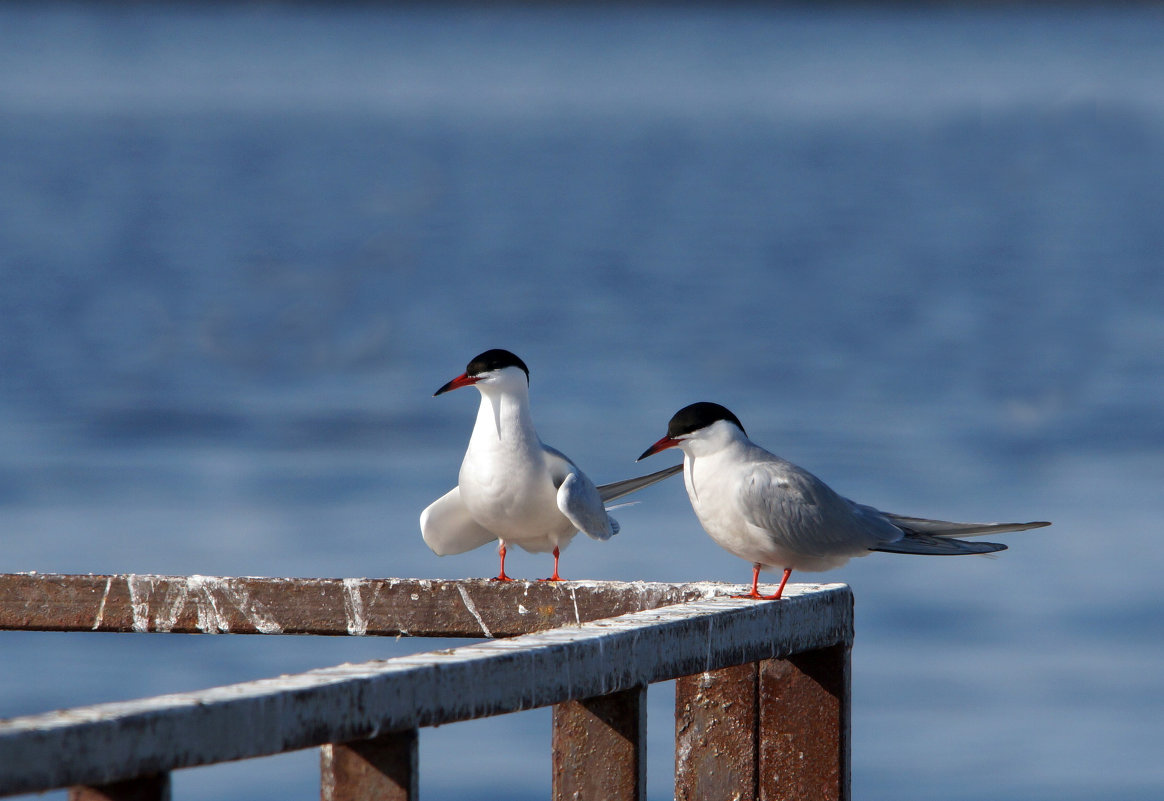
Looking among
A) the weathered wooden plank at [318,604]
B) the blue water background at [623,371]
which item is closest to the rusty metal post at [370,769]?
the weathered wooden plank at [318,604]

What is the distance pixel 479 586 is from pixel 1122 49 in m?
89.8

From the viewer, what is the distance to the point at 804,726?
12.6 ft

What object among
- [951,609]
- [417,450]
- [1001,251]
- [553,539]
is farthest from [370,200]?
[553,539]

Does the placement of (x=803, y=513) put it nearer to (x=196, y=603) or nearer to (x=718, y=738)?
(x=718, y=738)

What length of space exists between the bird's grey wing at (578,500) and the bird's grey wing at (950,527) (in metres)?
0.76

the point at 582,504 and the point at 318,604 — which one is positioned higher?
the point at 582,504

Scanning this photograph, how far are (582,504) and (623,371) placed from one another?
59.2 feet

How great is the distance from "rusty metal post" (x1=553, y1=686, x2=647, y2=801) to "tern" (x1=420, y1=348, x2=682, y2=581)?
1.52 meters

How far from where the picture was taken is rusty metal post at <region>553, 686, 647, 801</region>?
323 cm

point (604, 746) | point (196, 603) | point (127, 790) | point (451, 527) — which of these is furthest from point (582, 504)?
point (127, 790)

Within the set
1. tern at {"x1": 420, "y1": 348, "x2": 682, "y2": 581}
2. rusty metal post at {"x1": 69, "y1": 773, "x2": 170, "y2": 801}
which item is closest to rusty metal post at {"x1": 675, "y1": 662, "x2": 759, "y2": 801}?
tern at {"x1": 420, "y1": 348, "x2": 682, "y2": 581}

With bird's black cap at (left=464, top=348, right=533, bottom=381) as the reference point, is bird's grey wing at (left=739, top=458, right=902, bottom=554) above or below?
below

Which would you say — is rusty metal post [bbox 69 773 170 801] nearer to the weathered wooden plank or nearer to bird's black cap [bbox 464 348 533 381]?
the weathered wooden plank

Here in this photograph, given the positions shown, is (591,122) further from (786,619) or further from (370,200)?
(786,619)
